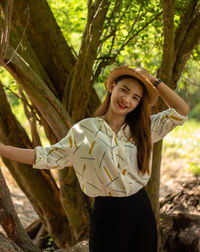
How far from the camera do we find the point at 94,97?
444 centimetres

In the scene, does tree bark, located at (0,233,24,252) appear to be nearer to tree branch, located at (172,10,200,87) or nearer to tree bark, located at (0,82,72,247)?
tree bark, located at (0,82,72,247)

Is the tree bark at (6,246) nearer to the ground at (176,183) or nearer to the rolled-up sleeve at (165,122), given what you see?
the rolled-up sleeve at (165,122)

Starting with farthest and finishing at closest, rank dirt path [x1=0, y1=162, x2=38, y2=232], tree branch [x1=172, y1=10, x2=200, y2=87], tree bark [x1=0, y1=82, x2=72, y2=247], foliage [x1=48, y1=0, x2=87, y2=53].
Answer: dirt path [x1=0, y1=162, x2=38, y2=232] → foliage [x1=48, y1=0, x2=87, y2=53] → tree bark [x1=0, y1=82, x2=72, y2=247] → tree branch [x1=172, y1=10, x2=200, y2=87]

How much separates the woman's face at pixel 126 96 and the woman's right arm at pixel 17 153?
2.03 feet

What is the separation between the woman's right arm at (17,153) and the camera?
83.9 inches

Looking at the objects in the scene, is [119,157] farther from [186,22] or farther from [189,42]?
[186,22]

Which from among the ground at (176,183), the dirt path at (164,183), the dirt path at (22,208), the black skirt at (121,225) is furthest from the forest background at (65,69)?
the dirt path at (164,183)

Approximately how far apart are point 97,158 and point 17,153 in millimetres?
491

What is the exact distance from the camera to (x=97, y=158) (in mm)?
2324

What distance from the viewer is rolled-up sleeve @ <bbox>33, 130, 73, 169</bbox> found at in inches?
88.0

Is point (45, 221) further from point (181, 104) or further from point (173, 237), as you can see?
point (181, 104)

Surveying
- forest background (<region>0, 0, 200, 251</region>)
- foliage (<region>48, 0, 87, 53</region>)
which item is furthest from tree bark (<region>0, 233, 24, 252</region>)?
foliage (<region>48, 0, 87, 53</region>)

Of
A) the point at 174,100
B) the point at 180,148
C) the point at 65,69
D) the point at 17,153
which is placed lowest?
the point at 180,148

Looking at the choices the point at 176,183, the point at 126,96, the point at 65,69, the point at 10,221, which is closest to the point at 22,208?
the point at 176,183
